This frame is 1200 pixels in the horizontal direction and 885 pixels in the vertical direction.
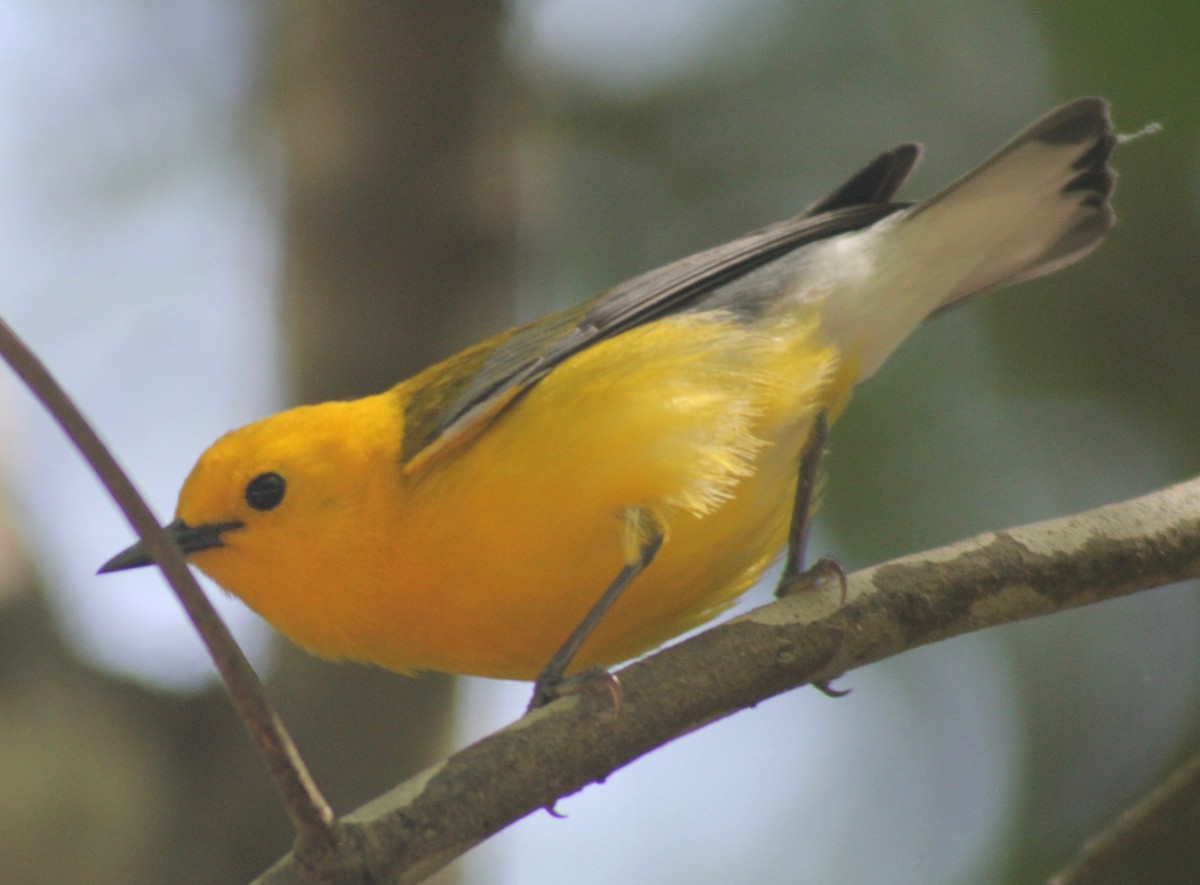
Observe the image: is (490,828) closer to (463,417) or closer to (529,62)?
(463,417)

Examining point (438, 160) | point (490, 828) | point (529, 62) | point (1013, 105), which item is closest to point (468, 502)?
point (490, 828)

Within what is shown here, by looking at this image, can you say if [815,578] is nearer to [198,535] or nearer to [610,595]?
[610,595]

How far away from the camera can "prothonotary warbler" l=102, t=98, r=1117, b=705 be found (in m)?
3.53

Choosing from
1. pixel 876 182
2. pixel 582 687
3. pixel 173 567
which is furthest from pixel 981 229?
pixel 173 567

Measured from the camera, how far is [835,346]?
13.5 feet

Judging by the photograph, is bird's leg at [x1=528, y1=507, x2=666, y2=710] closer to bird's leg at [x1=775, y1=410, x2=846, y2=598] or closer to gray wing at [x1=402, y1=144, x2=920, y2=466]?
bird's leg at [x1=775, y1=410, x2=846, y2=598]

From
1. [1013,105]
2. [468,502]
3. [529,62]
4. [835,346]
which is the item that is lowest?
[1013,105]

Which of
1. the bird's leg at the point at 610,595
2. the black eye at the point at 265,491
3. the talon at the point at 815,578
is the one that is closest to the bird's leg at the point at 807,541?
the talon at the point at 815,578

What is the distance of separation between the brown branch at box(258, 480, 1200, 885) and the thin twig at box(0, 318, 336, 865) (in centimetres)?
36

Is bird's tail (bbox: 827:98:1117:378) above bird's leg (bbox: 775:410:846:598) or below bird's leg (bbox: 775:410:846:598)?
above

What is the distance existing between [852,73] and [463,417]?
474 cm

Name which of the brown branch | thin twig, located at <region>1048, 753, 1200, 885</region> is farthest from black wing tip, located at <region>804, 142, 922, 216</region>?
thin twig, located at <region>1048, 753, 1200, 885</region>

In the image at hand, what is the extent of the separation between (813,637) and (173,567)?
1378mm

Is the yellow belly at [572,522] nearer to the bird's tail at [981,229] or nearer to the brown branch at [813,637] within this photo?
the bird's tail at [981,229]
